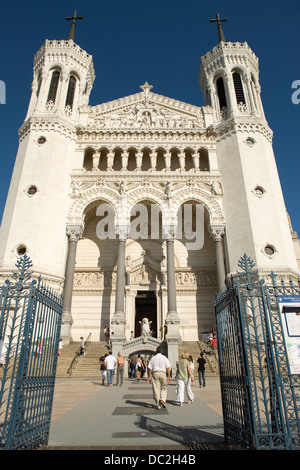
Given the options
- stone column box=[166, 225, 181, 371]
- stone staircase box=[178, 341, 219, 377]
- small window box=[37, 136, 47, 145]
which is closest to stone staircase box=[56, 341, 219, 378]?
stone staircase box=[178, 341, 219, 377]

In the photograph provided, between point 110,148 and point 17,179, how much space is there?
7032mm

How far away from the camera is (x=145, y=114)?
25938 mm

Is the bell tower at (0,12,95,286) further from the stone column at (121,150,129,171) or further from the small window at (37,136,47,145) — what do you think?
the stone column at (121,150,129,171)

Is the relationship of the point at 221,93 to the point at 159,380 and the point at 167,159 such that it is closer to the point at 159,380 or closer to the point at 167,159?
the point at 167,159

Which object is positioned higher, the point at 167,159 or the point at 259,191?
the point at 167,159

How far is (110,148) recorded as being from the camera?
23.7 meters

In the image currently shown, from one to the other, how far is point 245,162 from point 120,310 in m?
12.9

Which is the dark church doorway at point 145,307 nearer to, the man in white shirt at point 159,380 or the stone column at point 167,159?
the stone column at point 167,159

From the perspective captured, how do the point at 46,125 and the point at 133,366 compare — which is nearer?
the point at 133,366

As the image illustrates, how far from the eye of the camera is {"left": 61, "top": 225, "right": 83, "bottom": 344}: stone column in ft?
59.6

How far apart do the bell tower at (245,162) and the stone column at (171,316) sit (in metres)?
3.60

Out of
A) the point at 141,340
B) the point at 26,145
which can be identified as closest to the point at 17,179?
the point at 26,145

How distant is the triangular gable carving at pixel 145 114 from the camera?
81.4 ft

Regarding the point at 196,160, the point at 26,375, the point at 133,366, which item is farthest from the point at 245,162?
the point at 26,375
